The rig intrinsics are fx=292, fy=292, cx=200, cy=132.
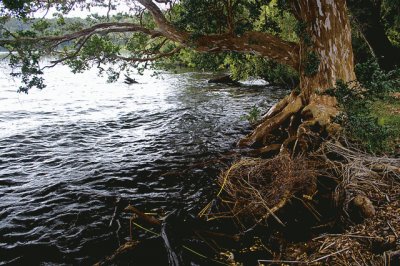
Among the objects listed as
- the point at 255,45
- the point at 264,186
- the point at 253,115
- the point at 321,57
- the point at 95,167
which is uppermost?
the point at 255,45

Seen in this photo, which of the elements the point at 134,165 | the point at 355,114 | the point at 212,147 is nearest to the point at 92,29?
the point at 134,165

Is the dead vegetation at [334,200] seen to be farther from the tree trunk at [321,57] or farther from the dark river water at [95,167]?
the tree trunk at [321,57]

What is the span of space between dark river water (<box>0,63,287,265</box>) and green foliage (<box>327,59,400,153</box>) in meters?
4.01

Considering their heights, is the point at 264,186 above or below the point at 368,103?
below

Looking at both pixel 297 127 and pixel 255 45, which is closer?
pixel 297 127

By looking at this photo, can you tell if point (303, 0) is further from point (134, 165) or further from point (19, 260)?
point (19, 260)

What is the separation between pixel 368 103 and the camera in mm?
7578

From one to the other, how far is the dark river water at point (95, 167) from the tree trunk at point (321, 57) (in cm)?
325

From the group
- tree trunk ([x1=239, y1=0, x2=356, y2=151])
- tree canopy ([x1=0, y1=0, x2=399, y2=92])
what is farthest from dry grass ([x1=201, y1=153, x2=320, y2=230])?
tree canopy ([x1=0, y1=0, x2=399, y2=92])

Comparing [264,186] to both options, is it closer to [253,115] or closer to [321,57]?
[321,57]

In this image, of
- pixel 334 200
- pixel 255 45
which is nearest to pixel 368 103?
pixel 334 200

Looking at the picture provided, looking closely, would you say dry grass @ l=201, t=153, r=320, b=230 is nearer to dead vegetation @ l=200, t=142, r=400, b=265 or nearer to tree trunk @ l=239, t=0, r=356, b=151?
dead vegetation @ l=200, t=142, r=400, b=265

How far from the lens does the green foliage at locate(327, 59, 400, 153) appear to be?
708cm

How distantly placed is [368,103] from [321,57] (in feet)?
11.1
